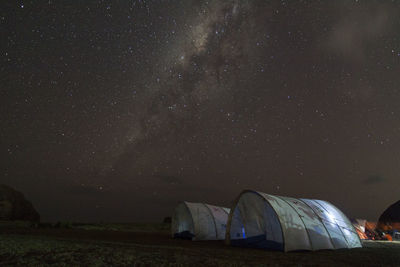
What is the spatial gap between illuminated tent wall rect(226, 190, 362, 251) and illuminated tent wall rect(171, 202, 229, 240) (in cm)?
510

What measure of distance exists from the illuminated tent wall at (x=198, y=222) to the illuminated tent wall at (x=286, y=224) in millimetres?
5101

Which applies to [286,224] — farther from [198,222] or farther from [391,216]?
[391,216]

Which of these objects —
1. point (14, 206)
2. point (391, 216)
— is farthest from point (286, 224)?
point (14, 206)

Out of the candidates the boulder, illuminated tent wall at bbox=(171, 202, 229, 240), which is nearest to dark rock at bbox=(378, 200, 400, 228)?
illuminated tent wall at bbox=(171, 202, 229, 240)

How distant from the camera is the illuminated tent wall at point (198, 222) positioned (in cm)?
2006

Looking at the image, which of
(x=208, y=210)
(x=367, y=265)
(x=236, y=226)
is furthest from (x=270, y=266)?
(x=208, y=210)

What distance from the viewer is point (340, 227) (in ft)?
48.8

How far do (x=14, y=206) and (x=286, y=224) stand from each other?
59.0m

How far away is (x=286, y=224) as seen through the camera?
12.4 metres

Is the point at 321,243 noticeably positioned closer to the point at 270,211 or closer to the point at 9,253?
the point at 270,211

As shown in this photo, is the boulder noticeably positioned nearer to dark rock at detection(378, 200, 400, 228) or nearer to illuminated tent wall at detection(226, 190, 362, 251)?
illuminated tent wall at detection(226, 190, 362, 251)

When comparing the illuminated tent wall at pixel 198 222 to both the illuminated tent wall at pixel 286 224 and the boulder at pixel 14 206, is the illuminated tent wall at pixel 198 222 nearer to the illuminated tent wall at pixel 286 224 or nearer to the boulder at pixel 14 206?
the illuminated tent wall at pixel 286 224

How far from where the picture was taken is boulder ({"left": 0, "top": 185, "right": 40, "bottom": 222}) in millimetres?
51562

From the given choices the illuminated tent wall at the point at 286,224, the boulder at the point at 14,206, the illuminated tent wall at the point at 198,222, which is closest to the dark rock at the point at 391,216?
the illuminated tent wall at the point at 198,222
